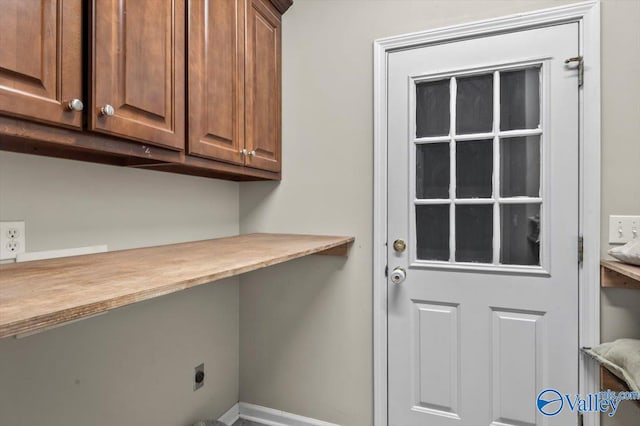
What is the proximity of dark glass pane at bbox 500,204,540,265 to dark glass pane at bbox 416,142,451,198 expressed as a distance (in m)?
0.28

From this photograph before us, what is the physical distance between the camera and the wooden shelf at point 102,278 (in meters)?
0.54

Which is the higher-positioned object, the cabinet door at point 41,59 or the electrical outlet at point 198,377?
the cabinet door at point 41,59

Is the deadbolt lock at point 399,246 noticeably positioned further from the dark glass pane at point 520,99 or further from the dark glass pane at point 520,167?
the dark glass pane at point 520,99

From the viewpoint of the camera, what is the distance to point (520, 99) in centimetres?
156

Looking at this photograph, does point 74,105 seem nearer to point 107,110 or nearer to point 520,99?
point 107,110

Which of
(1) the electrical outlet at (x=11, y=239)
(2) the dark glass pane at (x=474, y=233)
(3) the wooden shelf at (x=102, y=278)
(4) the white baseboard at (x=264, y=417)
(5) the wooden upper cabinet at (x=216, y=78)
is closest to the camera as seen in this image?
(3) the wooden shelf at (x=102, y=278)

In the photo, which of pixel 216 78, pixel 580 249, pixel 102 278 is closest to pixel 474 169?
pixel 580 249

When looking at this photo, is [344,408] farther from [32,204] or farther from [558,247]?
[32,204]

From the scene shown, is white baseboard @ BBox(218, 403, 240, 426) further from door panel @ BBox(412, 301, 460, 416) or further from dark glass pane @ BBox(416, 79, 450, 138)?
dark glass pane @ BBox(416, 79, 450, 138)

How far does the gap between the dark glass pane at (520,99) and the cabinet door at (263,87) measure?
1104 millimetres

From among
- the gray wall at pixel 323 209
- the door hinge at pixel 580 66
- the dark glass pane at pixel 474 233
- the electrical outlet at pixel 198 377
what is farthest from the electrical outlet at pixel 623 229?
the electrical outlet at pixel 198 377

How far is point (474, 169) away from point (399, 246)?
50cm

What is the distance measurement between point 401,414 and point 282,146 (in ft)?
4.99

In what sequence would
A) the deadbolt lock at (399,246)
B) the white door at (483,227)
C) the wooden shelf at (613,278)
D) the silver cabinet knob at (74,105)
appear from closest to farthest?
the silver cabinet knob at (74,105) → the wooden shelf at (613,278) → the white door at (483,227) → the deadbolt lock at (399,246)
